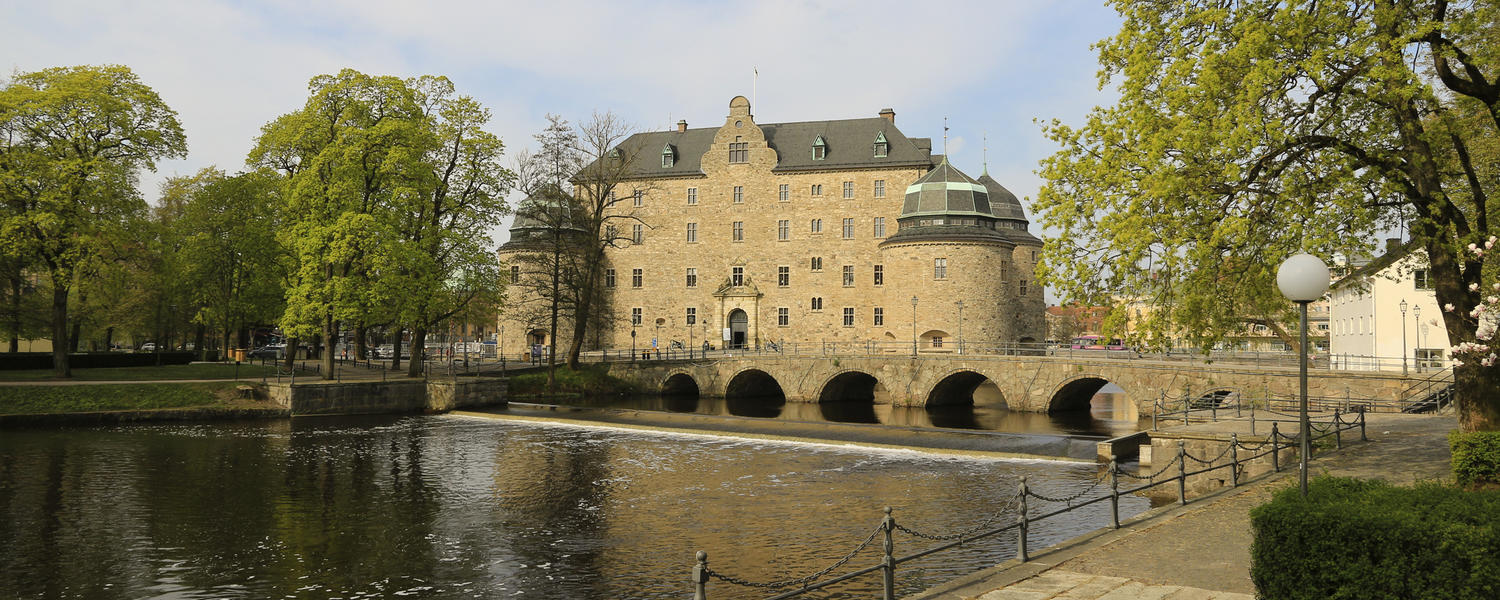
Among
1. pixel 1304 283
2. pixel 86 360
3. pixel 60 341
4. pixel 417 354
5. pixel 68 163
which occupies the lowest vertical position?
pixel 86 360

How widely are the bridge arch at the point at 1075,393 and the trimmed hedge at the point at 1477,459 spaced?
91.4 ft

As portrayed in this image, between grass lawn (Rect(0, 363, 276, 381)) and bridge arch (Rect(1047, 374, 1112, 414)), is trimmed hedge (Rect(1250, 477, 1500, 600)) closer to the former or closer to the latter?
bridge arch (Rect(1047, 374, 1112, 414))

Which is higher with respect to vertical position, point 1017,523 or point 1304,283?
point 1304,283

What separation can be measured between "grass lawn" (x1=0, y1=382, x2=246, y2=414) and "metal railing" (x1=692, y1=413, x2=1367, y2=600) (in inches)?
1113

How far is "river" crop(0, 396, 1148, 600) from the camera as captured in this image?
1337 centimetres

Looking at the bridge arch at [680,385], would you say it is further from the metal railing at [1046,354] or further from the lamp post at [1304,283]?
the lamp post at [1304,283]

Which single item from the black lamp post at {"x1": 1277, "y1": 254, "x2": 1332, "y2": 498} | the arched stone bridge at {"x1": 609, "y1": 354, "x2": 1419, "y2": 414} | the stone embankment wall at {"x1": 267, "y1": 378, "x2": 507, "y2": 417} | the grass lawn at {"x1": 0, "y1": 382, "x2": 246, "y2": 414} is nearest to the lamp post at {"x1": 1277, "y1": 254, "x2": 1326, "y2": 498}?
the black lamp post at {"x1": 1277, "y1": 254, "x2": 1332, "y2": 498}

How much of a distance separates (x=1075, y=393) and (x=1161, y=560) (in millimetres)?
35148

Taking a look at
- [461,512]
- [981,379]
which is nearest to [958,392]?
[981,379]

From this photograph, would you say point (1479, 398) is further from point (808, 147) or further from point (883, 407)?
point (808, 147)

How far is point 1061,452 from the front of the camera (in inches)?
1014

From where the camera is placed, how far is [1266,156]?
13.7 metres

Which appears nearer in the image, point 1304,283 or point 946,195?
point 1304,283

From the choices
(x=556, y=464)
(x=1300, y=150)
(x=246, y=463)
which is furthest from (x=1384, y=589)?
(x=246, y=463)
